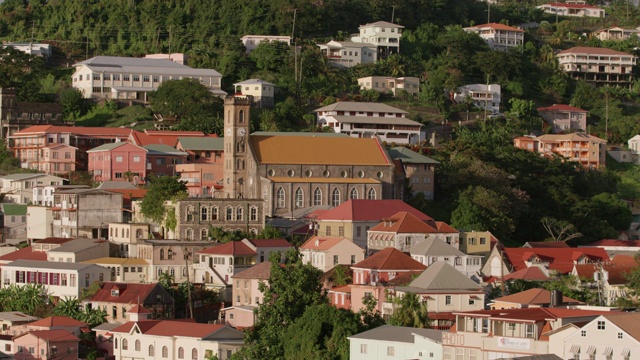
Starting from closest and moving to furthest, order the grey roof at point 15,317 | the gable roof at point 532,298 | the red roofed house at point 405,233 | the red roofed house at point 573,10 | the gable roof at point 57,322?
the gable roof at point 532,298 → the gable roof at point 57,322 → the grey roof at point 15,317 → the red roofed house at point 405,233 → the red roofed house at point 573,10

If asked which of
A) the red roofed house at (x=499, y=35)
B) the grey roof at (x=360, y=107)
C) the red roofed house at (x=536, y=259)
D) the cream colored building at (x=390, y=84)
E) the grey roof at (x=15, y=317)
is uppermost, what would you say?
the red roofed house at (x=499, y=35)

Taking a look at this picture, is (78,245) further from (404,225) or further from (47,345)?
(404,225)

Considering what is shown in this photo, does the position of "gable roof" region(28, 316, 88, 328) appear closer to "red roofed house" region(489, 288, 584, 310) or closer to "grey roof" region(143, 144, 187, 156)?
"red roofed house" region(489, 288, 584, 310)

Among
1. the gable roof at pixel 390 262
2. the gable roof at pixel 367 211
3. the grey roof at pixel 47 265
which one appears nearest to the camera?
the gable roof at pixel 390 262

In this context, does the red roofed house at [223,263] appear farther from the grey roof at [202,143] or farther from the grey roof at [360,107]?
the grey roof at [360,107]

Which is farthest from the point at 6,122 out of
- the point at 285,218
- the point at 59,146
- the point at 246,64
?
the point at 285,218

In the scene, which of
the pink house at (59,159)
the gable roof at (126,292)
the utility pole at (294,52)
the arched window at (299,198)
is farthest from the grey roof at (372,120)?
the gable roof at (126,292)

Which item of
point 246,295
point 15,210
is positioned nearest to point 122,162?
point 15,210

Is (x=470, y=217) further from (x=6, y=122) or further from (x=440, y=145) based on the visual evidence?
(x=6, y=122)
